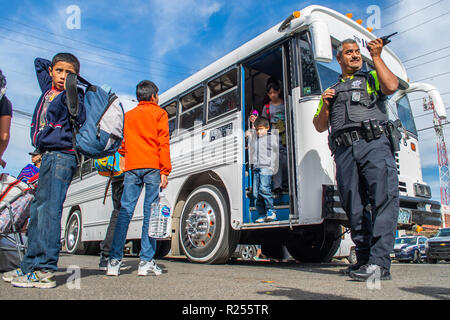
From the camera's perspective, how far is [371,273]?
9.82 feet

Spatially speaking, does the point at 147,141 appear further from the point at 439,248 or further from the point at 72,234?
the point at 439,248

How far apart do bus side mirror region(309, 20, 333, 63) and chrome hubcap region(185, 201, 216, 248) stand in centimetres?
261

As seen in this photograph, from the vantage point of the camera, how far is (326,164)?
13.5 ft

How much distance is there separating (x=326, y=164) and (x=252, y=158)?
47.2 inches

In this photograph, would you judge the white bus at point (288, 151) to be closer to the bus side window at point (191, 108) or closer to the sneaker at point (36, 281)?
the bus side window at point (191, 108)

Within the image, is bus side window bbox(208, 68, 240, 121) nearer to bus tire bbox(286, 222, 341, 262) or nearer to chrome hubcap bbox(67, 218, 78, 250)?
bus tire bbox(286, 222, 341, 262)

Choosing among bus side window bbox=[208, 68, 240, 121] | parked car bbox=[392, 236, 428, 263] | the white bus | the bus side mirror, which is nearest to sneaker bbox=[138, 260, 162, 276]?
the white bus

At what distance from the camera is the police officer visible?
308 centimetres

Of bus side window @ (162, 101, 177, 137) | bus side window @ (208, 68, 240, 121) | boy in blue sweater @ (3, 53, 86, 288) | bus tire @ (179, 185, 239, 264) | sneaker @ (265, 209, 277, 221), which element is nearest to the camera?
boy in blue sweater @ (3, 53, 86, 288)

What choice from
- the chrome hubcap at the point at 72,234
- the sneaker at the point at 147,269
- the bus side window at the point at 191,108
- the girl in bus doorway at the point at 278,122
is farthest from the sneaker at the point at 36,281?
the chrome hubcap at the point at 72,234

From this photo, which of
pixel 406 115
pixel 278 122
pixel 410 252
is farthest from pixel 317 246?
pixel 410 252

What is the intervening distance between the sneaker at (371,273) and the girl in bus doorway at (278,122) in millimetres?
1993
